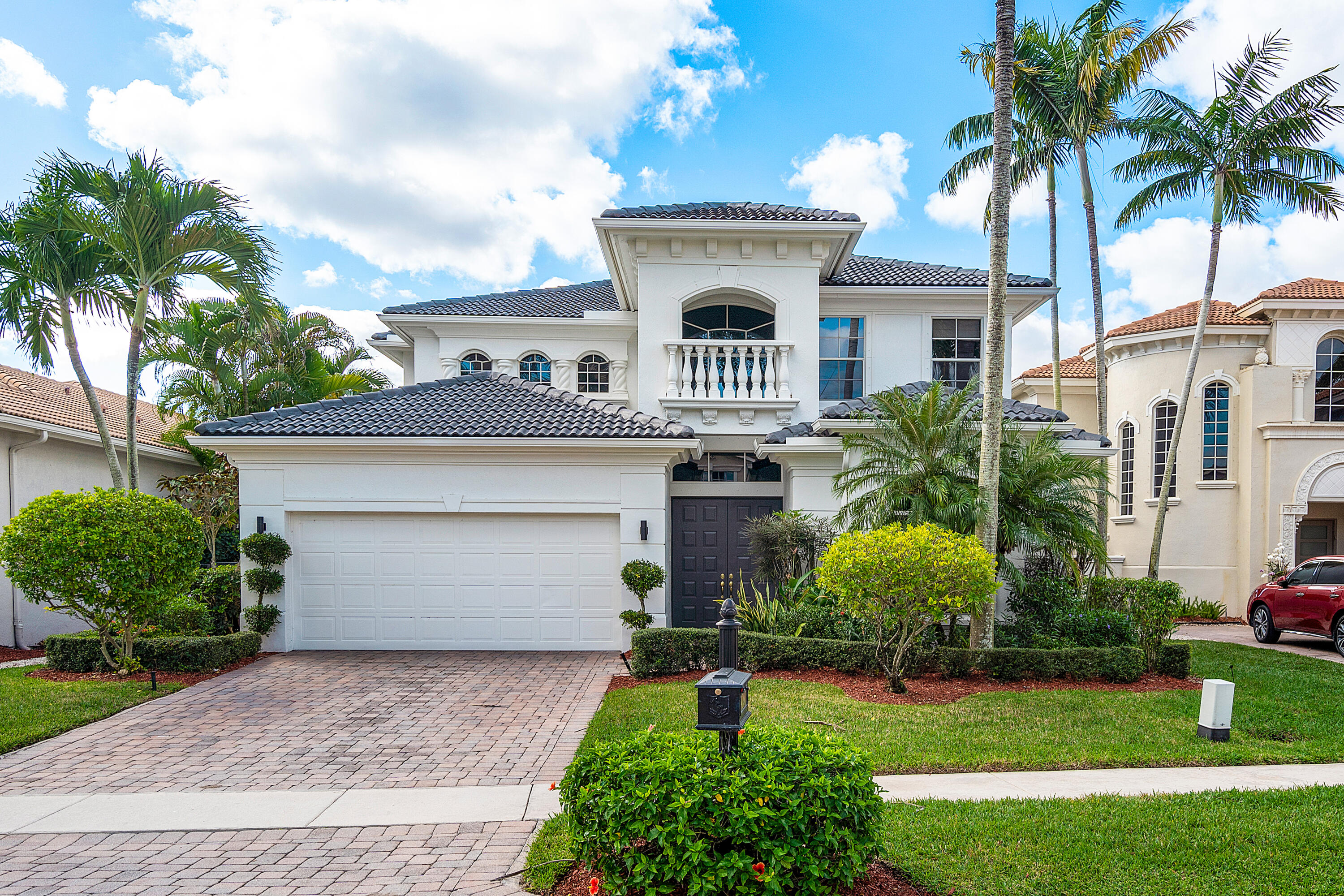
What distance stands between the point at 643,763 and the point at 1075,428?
11.7 metres

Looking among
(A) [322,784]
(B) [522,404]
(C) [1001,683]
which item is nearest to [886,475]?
(C) [1001,683]

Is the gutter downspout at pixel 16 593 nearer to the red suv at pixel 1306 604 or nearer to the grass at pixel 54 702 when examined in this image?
the grass at pixel 54 702

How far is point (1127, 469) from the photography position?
19047 millimetres

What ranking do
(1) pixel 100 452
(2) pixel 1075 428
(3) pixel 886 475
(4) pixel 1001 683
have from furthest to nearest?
(1) pixel 100 452 → (2) pixel 1075 428 → (3) pixel 886 475 → (4) pixel 1001 683

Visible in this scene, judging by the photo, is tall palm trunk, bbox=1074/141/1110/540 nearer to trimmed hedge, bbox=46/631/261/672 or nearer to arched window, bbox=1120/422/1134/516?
arched window, bbox=1120/422/1134/516

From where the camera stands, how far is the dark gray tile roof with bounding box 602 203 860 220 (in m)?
13.7

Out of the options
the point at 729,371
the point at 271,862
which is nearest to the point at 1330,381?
the point at 729,371

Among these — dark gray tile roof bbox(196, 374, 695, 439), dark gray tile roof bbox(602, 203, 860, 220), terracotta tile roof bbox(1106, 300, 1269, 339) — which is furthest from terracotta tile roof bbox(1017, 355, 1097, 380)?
dark gray tile roof bbox(196, 374, 695, 439)

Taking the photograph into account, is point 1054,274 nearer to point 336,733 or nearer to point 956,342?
point 956,342

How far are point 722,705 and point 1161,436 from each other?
19106 millimetres

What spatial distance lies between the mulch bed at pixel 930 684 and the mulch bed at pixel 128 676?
5.77 metres

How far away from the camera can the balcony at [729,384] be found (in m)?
13.9

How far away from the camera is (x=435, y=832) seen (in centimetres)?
498

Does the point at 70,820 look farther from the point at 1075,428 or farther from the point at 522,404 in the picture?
the point at 1075,428
